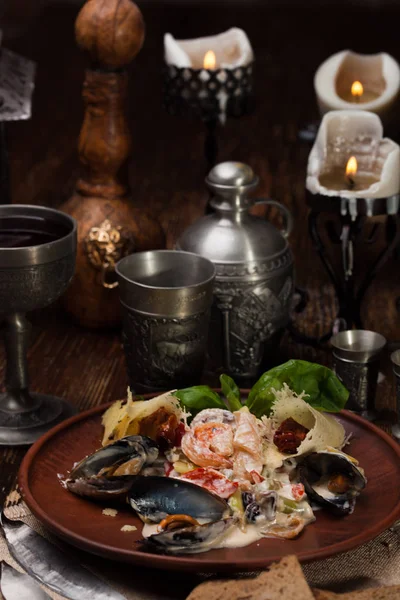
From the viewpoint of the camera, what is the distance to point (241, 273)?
1.57 metres

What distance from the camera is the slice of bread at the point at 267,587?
0.99m

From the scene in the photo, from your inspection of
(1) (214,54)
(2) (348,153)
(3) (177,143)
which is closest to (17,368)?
(2) (348,153)

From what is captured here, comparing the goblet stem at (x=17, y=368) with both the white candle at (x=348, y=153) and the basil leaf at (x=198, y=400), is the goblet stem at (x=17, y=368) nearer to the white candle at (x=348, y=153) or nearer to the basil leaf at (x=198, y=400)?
the basil leaf at (x=198, y=400)

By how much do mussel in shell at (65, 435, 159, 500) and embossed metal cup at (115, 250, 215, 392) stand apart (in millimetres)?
249

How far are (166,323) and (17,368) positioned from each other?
0.21m

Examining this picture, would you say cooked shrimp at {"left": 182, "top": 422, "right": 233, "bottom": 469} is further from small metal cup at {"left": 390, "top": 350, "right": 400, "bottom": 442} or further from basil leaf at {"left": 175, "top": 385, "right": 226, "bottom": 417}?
small metal cup at {"left": 390, "top": 350, "right": 400, "bottom": 442}

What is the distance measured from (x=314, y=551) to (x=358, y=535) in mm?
55

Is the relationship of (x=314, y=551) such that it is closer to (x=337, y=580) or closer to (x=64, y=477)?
(x=337, y=580)

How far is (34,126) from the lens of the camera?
303cm

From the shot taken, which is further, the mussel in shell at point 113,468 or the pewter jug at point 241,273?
the pewter jug at point 241,273

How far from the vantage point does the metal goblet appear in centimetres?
136

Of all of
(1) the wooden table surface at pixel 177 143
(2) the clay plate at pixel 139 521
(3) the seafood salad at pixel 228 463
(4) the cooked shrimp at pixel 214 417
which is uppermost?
(4) the cooked shrimp at pixel 214 417

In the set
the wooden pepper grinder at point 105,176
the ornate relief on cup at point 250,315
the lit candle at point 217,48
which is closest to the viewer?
the ornate relief on cup at point 250,315

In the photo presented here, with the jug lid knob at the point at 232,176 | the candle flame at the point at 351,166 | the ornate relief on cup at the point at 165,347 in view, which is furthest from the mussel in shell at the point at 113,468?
the candle flame at the point at 351,166
